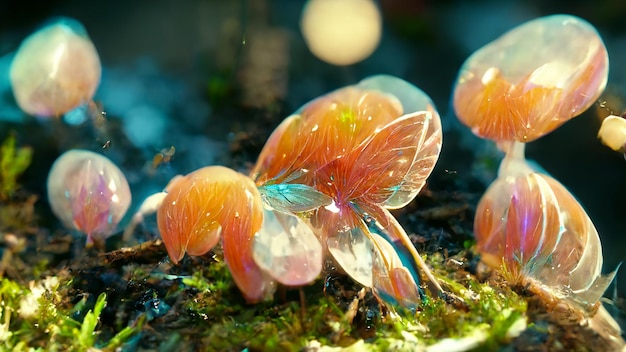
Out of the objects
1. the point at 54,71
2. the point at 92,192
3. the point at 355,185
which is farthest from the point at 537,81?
the point at 54,71

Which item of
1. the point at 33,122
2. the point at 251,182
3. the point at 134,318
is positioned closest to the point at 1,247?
the point at 33,122

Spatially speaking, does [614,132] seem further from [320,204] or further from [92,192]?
[92,192]

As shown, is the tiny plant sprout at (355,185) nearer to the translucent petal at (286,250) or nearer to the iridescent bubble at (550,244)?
the translucent petal at (286,250)

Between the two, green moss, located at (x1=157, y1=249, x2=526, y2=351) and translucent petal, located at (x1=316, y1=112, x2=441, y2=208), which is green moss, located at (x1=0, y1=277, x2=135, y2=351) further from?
translucent petal, located at (x1=316, y1=112, x2=441, y2=208)

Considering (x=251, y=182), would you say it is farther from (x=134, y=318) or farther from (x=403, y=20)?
(x=403, y=20)

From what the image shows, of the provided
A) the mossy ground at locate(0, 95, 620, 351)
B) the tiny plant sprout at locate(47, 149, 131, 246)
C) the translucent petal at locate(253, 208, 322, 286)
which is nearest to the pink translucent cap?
the mossy ground at locate(0, 95, 620, 351)
